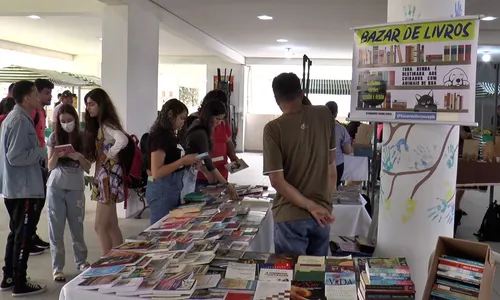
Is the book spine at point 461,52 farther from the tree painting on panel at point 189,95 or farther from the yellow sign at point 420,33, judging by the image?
the tree painting on panel at point 189,95

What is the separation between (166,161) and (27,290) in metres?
1.38

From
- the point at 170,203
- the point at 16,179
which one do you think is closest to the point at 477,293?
the point at 170,203

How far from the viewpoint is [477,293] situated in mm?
1560

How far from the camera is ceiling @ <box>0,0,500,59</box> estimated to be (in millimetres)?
6309

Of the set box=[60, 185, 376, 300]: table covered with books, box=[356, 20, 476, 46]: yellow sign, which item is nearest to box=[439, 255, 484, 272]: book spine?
box=[60, 185, 376, 300]: table covered with books

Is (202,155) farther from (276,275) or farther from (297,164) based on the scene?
(276,275)

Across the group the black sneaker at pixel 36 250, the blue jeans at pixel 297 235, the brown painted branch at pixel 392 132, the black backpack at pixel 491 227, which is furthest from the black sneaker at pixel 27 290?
the black backpack at pixel 491 227

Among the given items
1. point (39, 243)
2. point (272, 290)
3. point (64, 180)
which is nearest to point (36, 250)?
point (39, 243)

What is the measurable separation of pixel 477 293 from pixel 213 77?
505 inches

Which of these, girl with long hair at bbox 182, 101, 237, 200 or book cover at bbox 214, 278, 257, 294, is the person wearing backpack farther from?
book cover at bbox 214, 278, 257, 294

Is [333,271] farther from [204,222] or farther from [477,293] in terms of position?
[204,222]

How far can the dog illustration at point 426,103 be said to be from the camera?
7.10ft

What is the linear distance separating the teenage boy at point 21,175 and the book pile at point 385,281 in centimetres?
242

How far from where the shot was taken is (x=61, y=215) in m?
3.55
